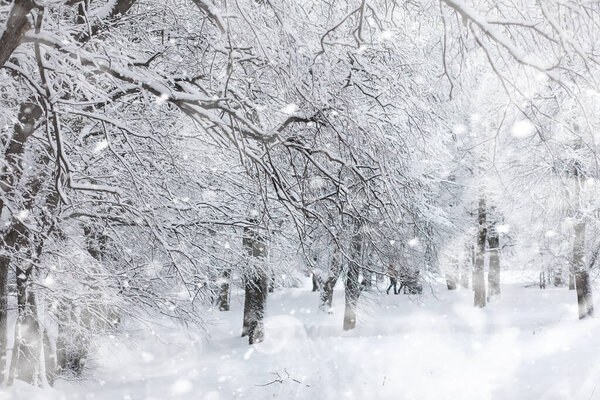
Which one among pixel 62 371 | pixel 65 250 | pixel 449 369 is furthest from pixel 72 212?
pixel 449 369

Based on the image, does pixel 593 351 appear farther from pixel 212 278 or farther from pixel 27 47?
pixel 27 47

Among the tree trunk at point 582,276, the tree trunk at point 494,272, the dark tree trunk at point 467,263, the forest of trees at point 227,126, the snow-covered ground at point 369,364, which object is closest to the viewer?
the forest of trees at point 227,126

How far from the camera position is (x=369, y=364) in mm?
9781

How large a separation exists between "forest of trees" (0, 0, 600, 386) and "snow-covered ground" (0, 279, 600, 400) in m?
1.46

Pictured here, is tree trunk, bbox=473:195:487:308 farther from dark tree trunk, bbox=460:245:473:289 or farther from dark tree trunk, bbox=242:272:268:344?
dark tree trunk, bbox=242:272:268:344

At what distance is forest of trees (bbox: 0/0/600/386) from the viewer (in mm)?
3256

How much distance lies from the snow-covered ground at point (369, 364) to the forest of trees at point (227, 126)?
1.46m

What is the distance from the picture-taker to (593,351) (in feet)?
27.0

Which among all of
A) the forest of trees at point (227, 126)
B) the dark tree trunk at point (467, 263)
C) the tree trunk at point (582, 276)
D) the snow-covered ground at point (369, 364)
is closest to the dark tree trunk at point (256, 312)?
the snow-covered ground at point (369, 364)

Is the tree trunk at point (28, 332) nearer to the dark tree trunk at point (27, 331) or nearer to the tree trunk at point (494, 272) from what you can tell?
the dark tree trunk at point (27, 331)

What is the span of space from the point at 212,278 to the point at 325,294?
38.3 feet

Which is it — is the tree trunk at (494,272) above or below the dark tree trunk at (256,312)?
above

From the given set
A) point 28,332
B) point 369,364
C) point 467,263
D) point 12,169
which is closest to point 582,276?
point 369,364

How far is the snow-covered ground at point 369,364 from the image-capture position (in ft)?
23.8
